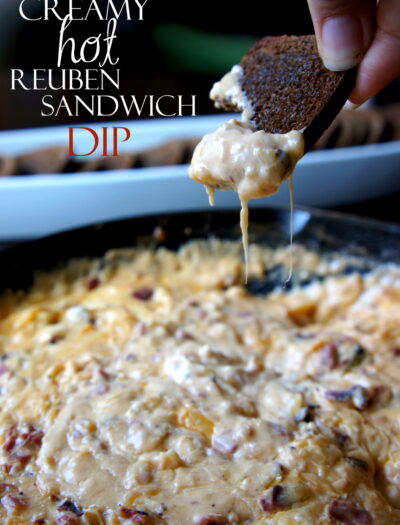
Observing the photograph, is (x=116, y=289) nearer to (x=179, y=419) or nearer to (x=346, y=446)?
(x=179, y=419)

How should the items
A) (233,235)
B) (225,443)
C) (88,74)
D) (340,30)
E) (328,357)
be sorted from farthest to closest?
1. (88,74)
2. (233,235)
3. (328,357)
4. (225,443)
5. (340,30)

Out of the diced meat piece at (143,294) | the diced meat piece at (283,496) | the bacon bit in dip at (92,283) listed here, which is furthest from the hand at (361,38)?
the bacon bit in dip at (92,283)

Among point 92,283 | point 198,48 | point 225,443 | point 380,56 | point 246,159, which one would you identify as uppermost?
point 380,56

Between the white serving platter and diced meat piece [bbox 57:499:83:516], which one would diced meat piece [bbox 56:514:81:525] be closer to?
diced meat piece [bbox 57:499:83:516]

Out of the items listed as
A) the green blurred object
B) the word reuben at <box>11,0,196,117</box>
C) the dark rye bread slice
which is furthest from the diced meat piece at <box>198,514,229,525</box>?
the green blurred object

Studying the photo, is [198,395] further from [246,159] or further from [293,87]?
[293,87]

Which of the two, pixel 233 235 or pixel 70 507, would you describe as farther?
pixel 233 235

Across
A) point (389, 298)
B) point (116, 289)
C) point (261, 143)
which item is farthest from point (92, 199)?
point (261, 143)

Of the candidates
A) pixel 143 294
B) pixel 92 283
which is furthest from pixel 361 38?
pixel 92 283
